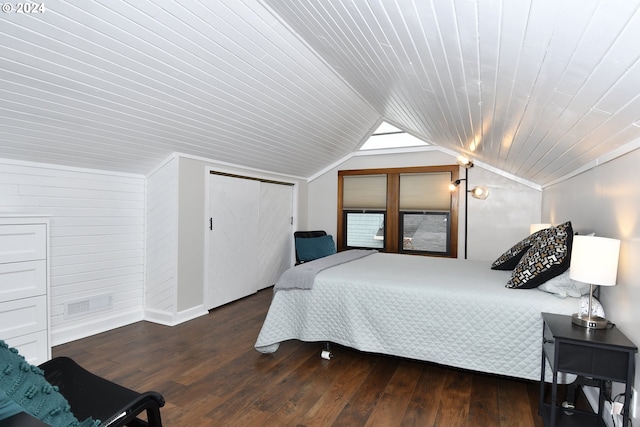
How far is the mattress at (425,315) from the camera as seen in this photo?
219 centimetres

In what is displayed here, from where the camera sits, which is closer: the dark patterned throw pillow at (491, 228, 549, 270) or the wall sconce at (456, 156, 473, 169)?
the dark patterned throw pillow at (491, 228, 549, 270)

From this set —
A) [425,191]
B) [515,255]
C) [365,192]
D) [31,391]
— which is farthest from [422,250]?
[31,391]

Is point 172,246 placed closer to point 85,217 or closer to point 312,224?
point 85,217

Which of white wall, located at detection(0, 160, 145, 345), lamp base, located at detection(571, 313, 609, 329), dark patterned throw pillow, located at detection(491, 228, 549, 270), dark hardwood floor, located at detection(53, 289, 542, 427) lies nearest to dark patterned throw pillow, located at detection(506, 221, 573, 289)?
lamp base, located at detection(571, 313, 609, 329)

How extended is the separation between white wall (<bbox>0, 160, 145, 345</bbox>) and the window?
314cm

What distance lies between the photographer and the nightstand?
156cm

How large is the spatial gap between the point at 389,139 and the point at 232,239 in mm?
2830

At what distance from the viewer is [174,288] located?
11.7 ft

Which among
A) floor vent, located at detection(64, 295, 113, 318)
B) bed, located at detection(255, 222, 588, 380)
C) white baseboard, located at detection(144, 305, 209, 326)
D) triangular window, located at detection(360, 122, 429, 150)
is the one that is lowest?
white baseboard, located at detection(144, 305, 209, 326)

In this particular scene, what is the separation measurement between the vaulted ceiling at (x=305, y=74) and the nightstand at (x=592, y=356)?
97cm

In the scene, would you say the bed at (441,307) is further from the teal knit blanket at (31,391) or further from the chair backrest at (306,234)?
the chair backrest at (306,234)

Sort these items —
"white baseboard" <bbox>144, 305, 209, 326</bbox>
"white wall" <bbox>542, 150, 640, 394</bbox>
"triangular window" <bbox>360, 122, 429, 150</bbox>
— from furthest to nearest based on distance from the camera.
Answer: "triangular window" <bbox>360, 122, 429, 150</bbox>
"white baseboard" <bbox>144, 305, 209, 326</bbox>
"white wall" <bbox>542, 150, 640, 394</bbox>

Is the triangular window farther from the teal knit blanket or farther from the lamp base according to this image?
the teal knit blanket

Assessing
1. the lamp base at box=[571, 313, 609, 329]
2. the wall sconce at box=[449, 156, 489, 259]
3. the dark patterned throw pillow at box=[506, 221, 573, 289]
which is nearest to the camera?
the lamp base at box=[571, 313, 609, 329]
